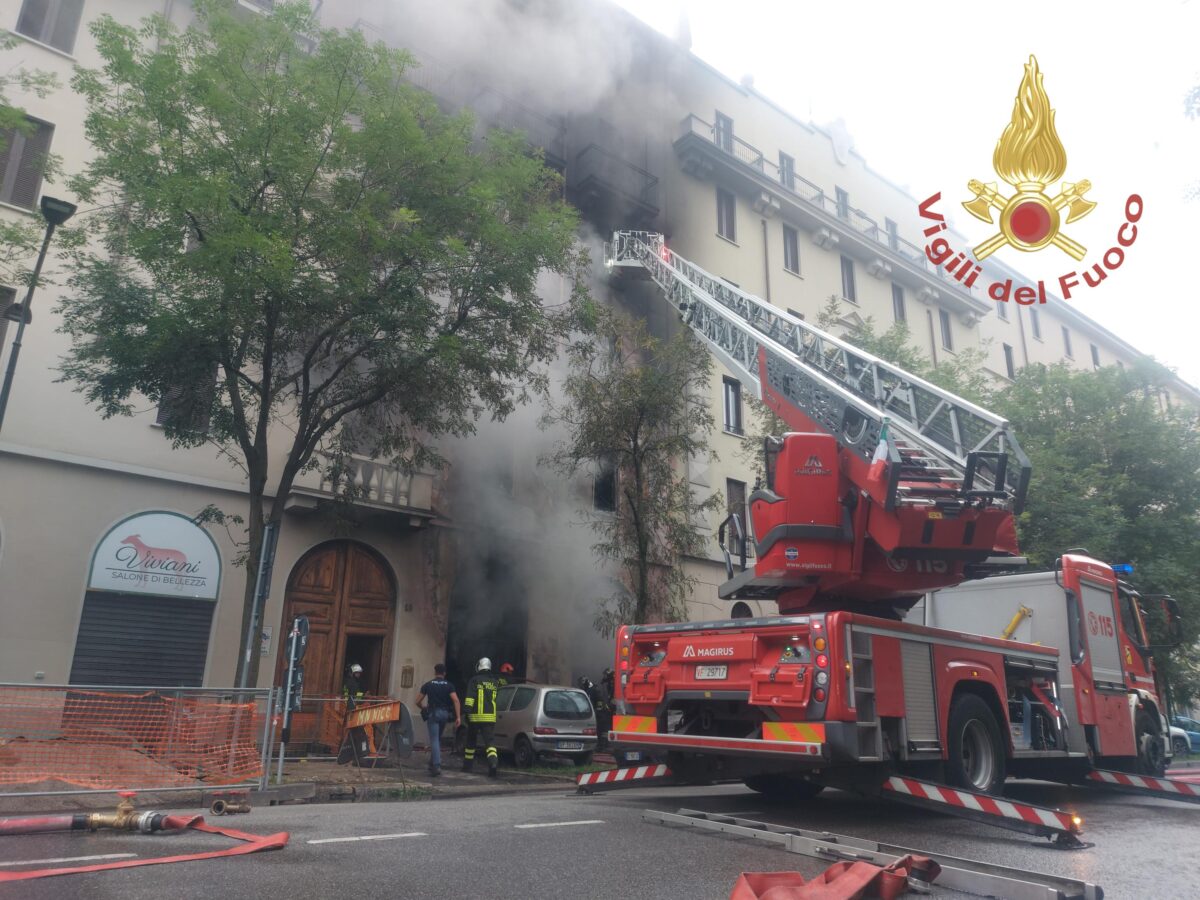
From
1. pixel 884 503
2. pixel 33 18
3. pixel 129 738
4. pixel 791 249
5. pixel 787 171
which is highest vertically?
pixel 787 171

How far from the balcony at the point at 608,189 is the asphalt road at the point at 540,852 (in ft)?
49.2

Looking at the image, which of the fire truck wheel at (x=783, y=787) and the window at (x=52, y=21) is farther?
the window at (x=52, y=21)

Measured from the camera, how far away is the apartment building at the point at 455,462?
11812mm

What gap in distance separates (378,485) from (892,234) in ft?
69.8

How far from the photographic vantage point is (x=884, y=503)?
261 inches

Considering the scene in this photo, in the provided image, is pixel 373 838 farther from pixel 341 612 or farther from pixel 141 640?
pixel 341 612

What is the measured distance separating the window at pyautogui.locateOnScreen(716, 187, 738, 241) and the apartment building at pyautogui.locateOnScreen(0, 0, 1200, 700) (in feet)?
0.22

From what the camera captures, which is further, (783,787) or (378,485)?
(378,485)

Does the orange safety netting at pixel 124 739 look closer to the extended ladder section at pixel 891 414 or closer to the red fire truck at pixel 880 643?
the red fire truck at pixel 880 643

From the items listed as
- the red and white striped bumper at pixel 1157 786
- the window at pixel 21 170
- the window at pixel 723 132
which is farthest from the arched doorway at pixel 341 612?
the window at pixel 723 132

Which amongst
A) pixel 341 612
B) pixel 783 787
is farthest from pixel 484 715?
pixel 783 787

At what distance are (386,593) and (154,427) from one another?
15.5 feet

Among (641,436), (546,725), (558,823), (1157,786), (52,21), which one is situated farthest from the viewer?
(641,436)

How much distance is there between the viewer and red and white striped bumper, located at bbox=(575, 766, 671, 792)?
284 inches
